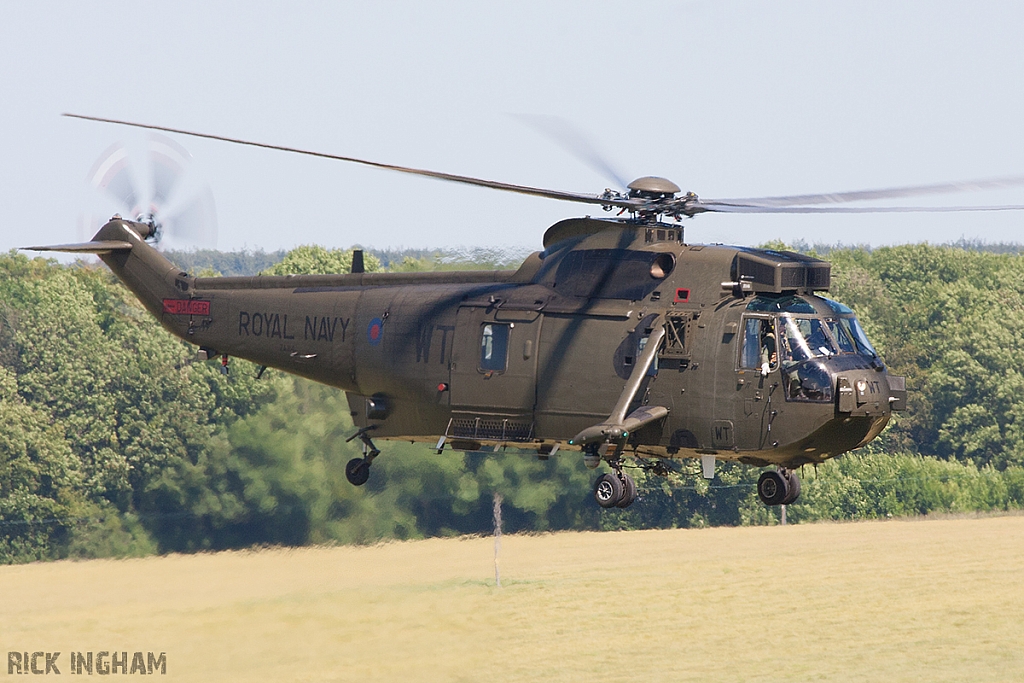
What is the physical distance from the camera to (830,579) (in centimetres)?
4419

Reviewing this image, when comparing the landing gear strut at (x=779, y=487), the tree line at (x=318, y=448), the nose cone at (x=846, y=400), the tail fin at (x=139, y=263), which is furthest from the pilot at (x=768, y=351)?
the tail fin at (x=139, y=263)

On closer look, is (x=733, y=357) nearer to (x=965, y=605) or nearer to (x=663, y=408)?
(x=663, y=408)

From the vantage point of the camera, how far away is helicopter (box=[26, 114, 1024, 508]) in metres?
19.2

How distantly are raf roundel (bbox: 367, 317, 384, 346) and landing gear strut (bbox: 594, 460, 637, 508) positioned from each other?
4801mm

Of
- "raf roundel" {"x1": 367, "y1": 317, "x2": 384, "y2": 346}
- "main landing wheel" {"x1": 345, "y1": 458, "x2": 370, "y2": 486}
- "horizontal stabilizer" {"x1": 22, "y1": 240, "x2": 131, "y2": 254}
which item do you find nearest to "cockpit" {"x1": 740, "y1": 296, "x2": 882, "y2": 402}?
"raf roundel" {"x1": 367, "y1": 317, "x2": 384, "y2": 346}

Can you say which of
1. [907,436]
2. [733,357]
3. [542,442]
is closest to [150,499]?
[542,442]

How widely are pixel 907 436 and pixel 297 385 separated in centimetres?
4434

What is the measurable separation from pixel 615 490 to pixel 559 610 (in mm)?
16922

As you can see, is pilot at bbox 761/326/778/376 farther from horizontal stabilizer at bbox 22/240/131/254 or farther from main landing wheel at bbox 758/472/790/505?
horizontal stabilizer at bbox 22/240/131/254

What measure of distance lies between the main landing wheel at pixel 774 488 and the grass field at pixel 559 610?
8501 mm

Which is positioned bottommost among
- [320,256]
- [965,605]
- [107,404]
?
[965,605]

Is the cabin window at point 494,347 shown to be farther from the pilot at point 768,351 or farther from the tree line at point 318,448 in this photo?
the pilot at point 768,351

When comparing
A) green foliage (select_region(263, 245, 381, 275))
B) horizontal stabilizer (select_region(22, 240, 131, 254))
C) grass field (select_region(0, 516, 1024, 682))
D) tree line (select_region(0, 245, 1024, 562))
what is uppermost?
green foliage (select_region(263, 245, 381, 275))

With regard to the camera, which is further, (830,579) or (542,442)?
(830,579)
